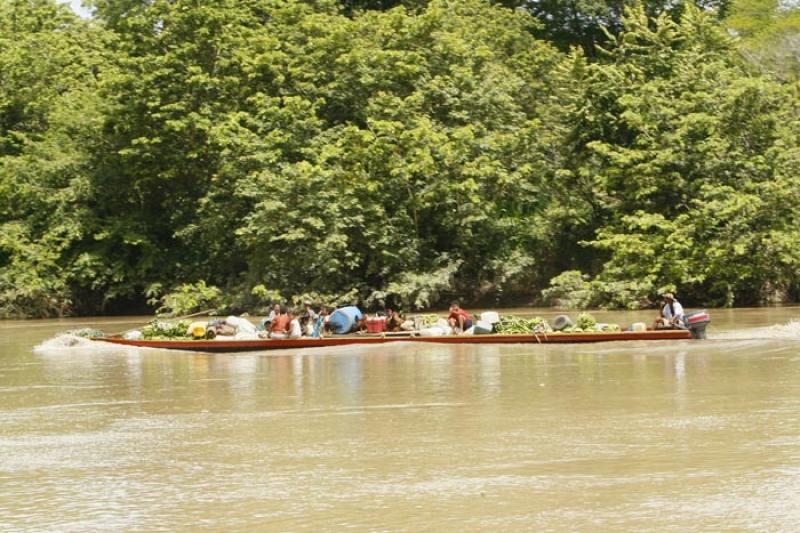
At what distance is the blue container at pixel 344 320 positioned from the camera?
2341 centimetres

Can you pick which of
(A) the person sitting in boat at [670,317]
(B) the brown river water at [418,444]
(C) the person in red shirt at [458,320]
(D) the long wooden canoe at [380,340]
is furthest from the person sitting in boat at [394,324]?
(A) the person sitting in boat at [670,317]

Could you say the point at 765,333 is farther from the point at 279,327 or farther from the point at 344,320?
the point at 279,327

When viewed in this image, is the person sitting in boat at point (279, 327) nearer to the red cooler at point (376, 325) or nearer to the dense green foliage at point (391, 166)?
the red cooler at point (376, 325)

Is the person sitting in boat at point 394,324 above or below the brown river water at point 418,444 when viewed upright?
above

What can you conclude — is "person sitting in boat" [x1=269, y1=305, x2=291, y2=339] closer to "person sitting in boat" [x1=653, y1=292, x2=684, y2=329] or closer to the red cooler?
the red cooler

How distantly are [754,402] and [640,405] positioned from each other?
134cm

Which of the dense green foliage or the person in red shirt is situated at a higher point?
the dense green foliage

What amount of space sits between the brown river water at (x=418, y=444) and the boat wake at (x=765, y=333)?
1243 mm

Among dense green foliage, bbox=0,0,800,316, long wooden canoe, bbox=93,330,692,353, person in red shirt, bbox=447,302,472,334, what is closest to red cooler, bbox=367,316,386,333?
long wooden canoe, bbox=93,330,692,353

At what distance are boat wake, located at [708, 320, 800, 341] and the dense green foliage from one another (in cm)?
716

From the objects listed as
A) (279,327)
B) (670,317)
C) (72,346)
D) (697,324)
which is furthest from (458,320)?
(72,346)

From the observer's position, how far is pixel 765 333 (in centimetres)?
2223

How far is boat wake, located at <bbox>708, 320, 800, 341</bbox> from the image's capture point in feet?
70.3

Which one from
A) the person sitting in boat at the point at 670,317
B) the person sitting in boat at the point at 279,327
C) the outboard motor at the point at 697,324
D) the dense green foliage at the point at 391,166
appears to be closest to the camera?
the outboard motor at the point at 697,324
